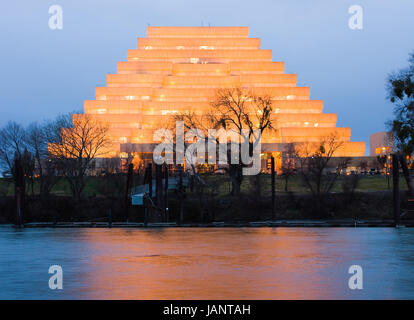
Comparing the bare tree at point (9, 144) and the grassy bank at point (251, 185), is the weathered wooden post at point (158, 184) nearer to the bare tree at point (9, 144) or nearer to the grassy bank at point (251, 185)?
the grassy bank at point (251, 185)

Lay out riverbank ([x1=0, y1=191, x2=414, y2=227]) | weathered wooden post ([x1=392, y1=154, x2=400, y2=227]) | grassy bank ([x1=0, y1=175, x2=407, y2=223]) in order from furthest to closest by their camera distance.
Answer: grassy bank ([x1=0, y1=175, x2=407, y2=223]) < riverbank ([x1=0, y1=191, x2=414, y2=227]) < weathered wooden post ([x1=392, y1=154, x2=400, y2=227])

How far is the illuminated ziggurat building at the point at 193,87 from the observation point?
110125 millimetres

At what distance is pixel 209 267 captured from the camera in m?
17.9

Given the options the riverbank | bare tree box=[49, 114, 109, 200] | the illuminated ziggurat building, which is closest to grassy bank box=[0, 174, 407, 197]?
bare tree box=[49, 114, 109, 200]

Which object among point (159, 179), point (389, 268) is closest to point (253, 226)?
point (159, 179)

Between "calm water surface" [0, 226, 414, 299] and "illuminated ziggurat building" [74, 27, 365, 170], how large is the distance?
79.0m

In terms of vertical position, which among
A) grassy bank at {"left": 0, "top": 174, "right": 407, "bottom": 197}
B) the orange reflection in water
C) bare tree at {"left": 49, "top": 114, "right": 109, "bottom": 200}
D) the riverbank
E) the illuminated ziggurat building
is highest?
the illuminated ziggurat building

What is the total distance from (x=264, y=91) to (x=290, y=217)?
60911 millimetres

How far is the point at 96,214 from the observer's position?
54.5 meters

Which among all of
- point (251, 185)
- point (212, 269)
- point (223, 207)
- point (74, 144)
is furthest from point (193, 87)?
point (212, 269)

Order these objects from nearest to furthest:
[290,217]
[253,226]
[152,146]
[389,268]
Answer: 1. [389,268]
2. [253,226]
3. [290,217]
4. [152,146]

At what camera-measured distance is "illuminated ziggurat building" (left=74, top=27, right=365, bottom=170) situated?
110125mm

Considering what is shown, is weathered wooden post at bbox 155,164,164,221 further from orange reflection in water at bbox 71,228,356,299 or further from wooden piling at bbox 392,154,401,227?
orange reflection in water at bbox 71,228,356,299
